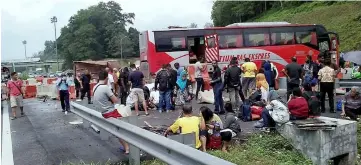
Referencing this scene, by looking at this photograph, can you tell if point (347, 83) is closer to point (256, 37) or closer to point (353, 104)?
point (353, 104)

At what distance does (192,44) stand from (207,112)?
1455 centimetres

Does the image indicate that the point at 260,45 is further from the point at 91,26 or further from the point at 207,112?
the point at 91,26

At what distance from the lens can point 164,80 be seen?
1248cm

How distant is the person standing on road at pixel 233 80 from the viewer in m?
12.1

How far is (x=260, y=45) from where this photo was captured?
22.9 metres

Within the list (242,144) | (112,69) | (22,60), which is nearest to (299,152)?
(242,144)

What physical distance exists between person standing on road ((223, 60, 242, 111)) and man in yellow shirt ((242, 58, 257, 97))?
0.89m

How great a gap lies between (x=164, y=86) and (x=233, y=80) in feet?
6.98

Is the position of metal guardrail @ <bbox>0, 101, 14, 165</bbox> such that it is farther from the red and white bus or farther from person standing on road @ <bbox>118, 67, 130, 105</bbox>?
the red and white bus

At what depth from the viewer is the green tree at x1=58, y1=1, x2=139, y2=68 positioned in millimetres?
88625

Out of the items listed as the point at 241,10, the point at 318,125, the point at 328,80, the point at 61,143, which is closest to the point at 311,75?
the point at 328,80

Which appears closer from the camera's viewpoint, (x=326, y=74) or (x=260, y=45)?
(x=326, y=74)

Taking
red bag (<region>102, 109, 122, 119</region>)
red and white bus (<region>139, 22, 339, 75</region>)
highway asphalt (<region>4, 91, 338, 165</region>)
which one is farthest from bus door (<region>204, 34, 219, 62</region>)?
red bag (<region>102, 109, 122, 119</region>)

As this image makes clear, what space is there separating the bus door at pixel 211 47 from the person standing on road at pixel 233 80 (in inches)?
362
